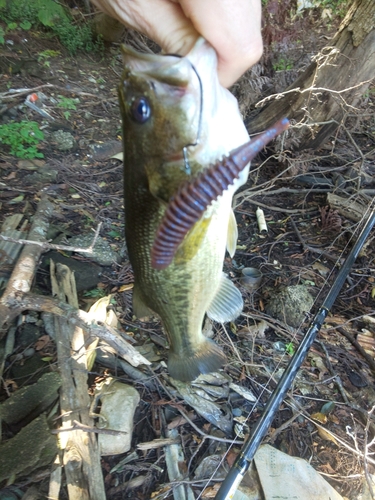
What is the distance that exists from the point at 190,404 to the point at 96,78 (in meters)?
5.80

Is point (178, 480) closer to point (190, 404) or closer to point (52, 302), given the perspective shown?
point (190, 404)

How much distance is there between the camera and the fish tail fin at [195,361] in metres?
1.88

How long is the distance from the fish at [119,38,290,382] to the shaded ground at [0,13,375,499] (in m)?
1.52

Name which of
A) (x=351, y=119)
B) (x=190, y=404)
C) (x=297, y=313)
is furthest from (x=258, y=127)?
(x=190, y=404)

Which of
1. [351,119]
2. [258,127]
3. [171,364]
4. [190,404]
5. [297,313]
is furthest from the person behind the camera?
[351,119]

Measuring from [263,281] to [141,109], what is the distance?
9.11ft

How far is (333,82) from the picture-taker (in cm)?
412

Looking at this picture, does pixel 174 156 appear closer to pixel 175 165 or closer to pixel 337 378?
pixel 175 165

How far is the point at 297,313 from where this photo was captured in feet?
11.3

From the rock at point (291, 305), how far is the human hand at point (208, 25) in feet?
7.74

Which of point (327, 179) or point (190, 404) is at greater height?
point (190, 404)

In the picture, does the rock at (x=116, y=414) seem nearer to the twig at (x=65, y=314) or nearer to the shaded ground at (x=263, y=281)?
the shaded ground at (x=263, y=281)

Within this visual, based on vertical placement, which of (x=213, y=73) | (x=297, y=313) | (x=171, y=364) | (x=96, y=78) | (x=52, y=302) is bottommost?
(x=297, y=313)

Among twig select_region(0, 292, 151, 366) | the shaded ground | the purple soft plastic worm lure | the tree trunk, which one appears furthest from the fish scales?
the tree trunk
